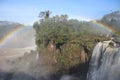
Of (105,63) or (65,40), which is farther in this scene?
(65,40)

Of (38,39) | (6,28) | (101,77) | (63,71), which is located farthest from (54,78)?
(6,28)

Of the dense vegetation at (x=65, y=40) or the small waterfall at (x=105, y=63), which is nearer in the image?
the small waterfall at (x=105, y=63)

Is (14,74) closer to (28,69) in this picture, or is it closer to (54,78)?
(28,69)

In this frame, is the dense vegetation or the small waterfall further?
the dense vegetation
